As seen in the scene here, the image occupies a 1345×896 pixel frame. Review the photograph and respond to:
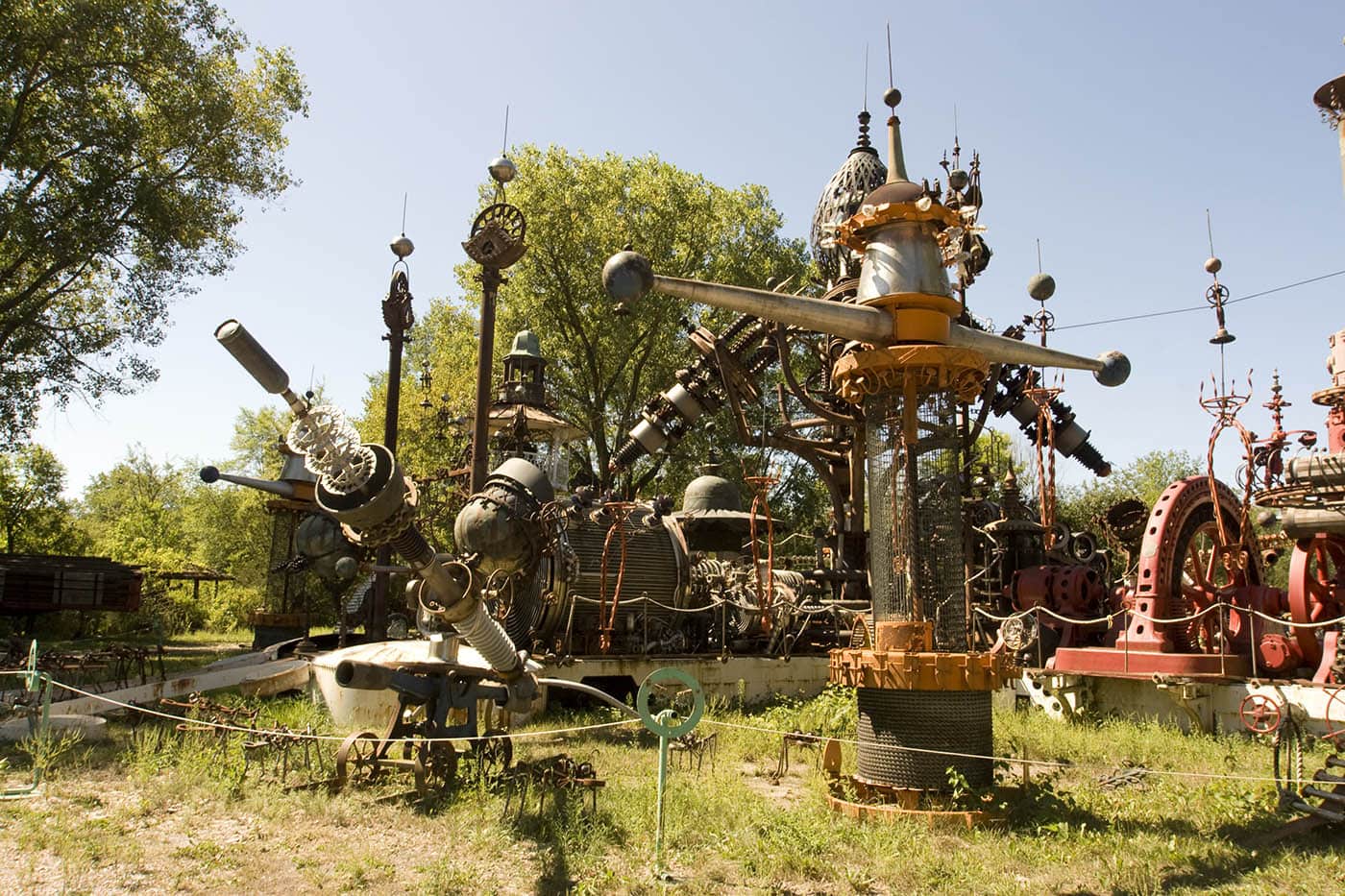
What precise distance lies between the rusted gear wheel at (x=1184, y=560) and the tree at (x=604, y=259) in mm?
19863

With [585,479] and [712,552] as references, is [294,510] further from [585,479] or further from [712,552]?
[712,552]

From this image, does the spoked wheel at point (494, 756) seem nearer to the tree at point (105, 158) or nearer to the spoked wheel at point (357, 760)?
the spoked wheel at point (357, 760)

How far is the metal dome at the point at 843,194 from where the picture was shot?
20.5 m

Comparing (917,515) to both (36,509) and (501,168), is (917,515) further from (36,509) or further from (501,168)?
(36,509)

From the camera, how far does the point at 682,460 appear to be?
35.4m

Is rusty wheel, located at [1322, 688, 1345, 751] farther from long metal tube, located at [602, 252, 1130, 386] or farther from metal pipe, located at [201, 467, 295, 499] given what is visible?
metal pipe, located at [201, 467, 295, 499]

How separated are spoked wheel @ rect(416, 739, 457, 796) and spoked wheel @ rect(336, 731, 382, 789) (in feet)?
2.10

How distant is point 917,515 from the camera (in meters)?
8.81

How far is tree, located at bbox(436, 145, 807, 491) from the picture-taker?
109 feet

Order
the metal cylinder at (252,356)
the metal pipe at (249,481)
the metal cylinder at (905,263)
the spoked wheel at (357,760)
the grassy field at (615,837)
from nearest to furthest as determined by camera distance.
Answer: the metal cylinder at (252,356) → the grassy field at (615,837) → the metal cylinder at (905,263) → the spoked wheel at (357,760) → the metal pipe at (249,481)

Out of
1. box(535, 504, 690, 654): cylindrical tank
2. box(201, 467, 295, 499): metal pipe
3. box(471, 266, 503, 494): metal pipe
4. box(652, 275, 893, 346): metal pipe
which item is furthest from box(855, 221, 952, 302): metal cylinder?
box(201, 467, 295, 499): metal pipe

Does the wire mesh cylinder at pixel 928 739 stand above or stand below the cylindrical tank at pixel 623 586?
below

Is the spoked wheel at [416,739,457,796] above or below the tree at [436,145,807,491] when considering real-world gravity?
below

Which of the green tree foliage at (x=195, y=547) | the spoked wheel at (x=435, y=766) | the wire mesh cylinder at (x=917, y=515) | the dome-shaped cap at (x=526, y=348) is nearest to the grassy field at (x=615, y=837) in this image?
the spoked wheel at (x=435, y=766)
